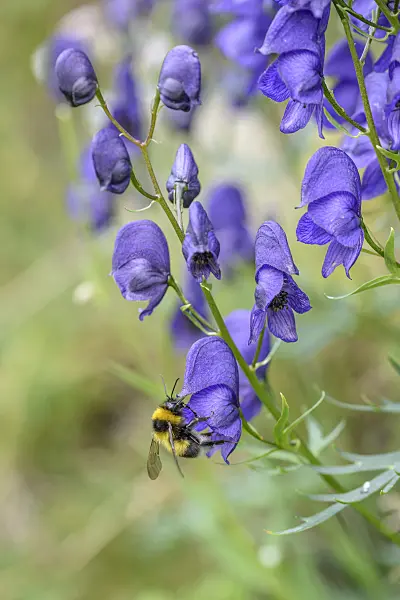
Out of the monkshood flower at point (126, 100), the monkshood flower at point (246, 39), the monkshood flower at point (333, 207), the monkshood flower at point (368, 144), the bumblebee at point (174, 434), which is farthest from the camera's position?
the monkshood flower at point (126, 100)

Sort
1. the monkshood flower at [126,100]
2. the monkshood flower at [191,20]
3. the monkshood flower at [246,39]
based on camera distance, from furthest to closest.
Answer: the monkshood flower at [191,20] → the monkshood flower at [126,100] → the monkshood flower at [246,39]

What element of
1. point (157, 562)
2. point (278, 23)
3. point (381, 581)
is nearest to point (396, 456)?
point (278, 23)

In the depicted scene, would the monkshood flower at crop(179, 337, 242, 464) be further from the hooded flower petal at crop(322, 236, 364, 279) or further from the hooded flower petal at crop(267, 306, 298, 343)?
the hooded flower petal at crop(322, 236, 364, 279)

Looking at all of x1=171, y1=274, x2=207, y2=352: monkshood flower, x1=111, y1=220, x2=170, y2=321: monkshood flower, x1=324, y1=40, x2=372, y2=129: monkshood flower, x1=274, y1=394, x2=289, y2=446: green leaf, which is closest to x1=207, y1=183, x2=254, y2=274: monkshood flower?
x1=171, y1=274, x2=207, y2=352: monkshood flower

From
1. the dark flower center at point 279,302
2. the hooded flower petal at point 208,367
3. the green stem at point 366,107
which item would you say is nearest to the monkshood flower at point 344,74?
the green stem at point 366,107

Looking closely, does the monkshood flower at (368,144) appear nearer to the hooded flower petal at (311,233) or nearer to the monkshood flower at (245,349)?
the hooded flower petal at (311,233)

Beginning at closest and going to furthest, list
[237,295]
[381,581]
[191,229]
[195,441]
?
[191,229] < [195,441] < [381,581] < [237,295]

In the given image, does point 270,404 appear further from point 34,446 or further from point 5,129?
point 5,129
